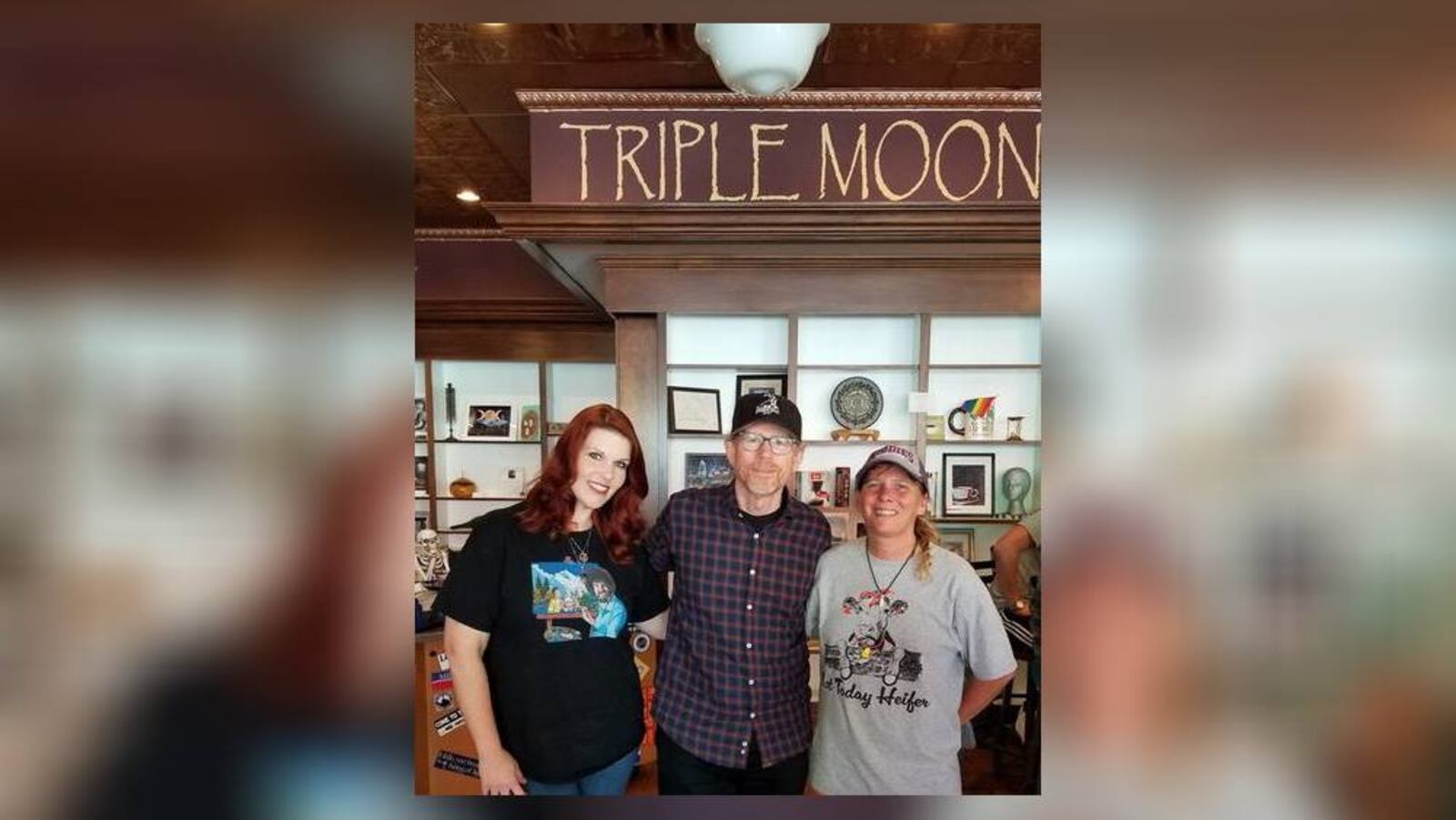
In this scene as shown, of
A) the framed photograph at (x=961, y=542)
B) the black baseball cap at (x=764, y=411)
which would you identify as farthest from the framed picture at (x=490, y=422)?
the framed photograph at (x=961, y=542)

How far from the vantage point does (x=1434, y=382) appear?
0.68m

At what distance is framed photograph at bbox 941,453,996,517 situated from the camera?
1.04 metres

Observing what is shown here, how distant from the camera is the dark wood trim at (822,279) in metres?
1.05

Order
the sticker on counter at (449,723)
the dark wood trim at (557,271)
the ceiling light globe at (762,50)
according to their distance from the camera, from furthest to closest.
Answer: the dark wood trim at (557,271)
the sticker on counter at (449,723)
the ceiling light globe at (762,50)

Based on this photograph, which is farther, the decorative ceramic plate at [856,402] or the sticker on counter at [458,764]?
the decorative ceramic plate at [856,402]

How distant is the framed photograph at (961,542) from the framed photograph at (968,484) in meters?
0.03

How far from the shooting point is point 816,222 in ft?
3.63

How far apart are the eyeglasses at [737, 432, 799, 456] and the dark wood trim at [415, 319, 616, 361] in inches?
8.9

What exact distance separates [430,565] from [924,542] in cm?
68

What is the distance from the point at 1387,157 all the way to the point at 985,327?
1.51 feet

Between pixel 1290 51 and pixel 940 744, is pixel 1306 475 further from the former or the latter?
pixel 940 744

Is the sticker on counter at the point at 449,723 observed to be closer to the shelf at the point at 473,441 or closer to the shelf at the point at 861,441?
the shelf at the point at 473,441

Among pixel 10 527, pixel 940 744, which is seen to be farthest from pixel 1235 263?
pixel 10 527

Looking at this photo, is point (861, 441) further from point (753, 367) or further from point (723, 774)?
point (723, 774)
